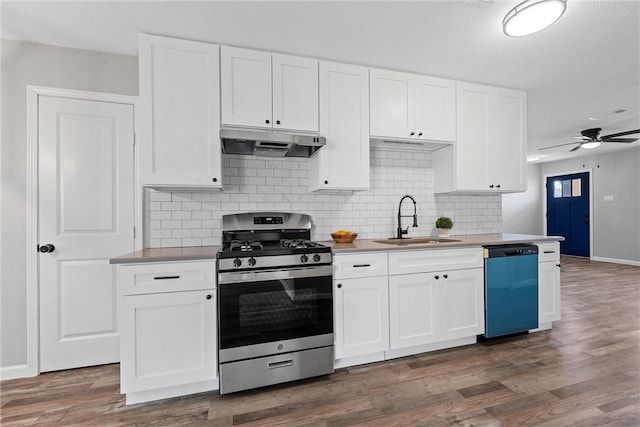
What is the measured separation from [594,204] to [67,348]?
9.81m

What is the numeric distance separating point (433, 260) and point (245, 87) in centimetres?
207

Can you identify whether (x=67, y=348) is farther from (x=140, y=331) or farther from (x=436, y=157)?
(x=436, y=157)

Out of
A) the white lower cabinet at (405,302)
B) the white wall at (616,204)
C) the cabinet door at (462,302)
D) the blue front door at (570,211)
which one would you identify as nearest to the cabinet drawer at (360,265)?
the white lower cabinet at (405,302)

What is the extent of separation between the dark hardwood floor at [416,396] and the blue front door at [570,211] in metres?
5.98

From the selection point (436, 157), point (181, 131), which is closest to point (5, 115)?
point (181, 131)

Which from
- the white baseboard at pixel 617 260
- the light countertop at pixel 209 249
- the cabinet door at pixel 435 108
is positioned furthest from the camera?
the white baseboard at pixel 617 260

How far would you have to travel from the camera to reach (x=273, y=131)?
8.22ft

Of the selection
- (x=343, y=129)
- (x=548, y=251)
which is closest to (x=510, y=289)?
(x=548, y=251)

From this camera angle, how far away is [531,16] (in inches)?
75.7

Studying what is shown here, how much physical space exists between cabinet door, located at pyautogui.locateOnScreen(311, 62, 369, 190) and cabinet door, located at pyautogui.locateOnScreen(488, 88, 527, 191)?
1439 millimetres

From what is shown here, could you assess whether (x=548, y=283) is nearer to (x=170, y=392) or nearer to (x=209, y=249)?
(x=209, y=249)

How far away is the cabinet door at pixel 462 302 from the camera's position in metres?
2.61

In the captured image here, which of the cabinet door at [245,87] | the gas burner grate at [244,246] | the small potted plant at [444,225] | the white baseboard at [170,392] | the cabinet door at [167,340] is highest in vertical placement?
the cabinet door at [245,87]

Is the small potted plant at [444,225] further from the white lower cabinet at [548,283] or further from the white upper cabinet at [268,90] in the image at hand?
the white upper cabinet at [268,90]
